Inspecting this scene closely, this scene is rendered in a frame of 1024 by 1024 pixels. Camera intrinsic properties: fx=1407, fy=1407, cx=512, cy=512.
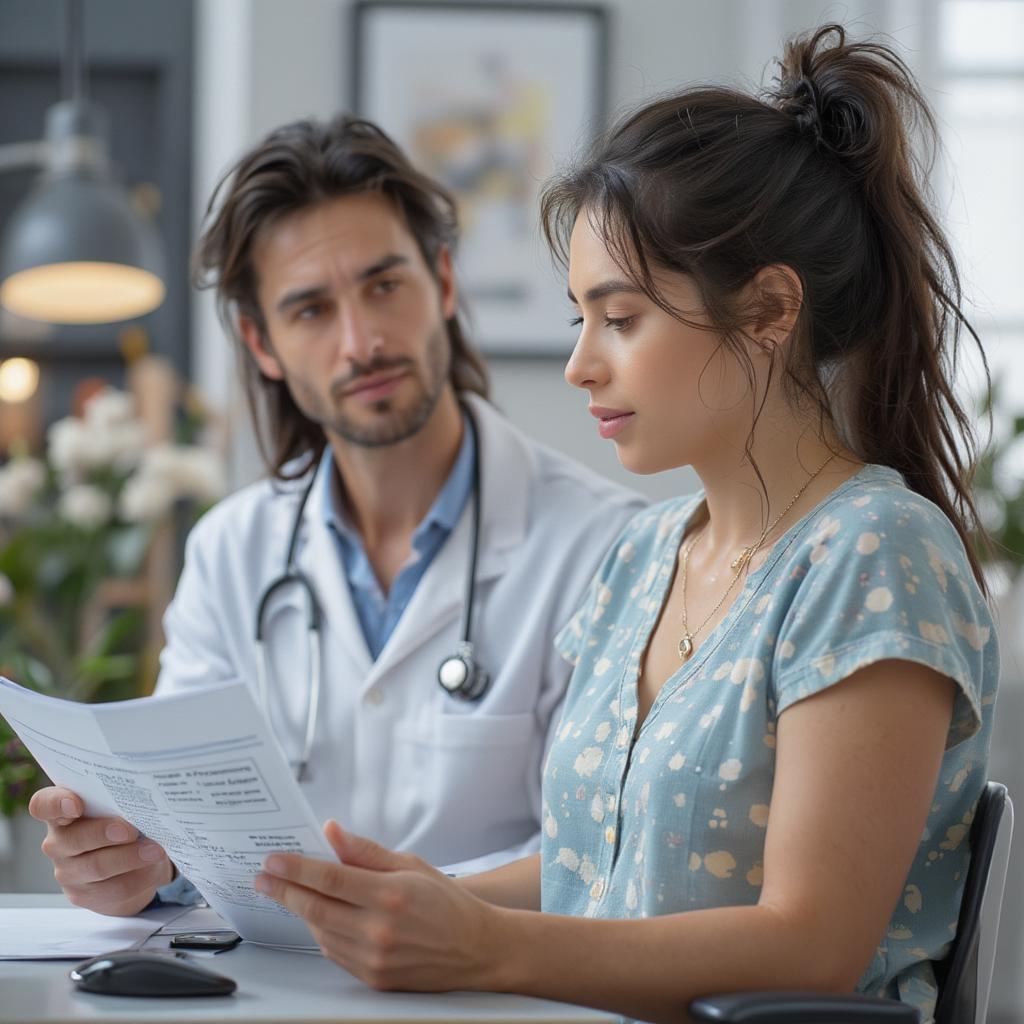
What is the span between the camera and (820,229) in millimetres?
1115

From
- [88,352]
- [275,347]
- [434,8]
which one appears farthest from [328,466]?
[88,352]

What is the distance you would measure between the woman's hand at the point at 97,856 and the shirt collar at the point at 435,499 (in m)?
0.70

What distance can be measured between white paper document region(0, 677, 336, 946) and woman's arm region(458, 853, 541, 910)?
308 millimetres

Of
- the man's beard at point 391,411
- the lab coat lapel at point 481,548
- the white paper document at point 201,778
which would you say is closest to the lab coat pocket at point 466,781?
the lab coat lapel at point 481,548

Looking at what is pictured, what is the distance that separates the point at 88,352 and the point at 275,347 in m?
1.76

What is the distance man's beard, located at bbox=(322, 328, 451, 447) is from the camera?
182 centimetres

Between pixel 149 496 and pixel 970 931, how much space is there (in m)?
1.99

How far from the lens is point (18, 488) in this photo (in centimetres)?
281

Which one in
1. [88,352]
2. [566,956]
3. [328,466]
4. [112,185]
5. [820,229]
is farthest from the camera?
[88,352]

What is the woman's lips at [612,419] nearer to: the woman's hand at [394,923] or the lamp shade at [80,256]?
the woman's hand at [394,923]

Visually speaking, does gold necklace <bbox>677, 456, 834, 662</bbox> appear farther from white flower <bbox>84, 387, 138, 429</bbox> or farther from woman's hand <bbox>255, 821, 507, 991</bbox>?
white flower <bbox>84, 387, 138, 429</bbox>

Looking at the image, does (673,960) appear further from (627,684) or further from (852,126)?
(852,126)

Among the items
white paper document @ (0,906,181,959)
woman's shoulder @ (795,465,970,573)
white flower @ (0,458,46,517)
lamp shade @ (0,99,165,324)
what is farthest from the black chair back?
white flower @ (0,458,46,517)

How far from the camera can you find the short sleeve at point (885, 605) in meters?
0.95
